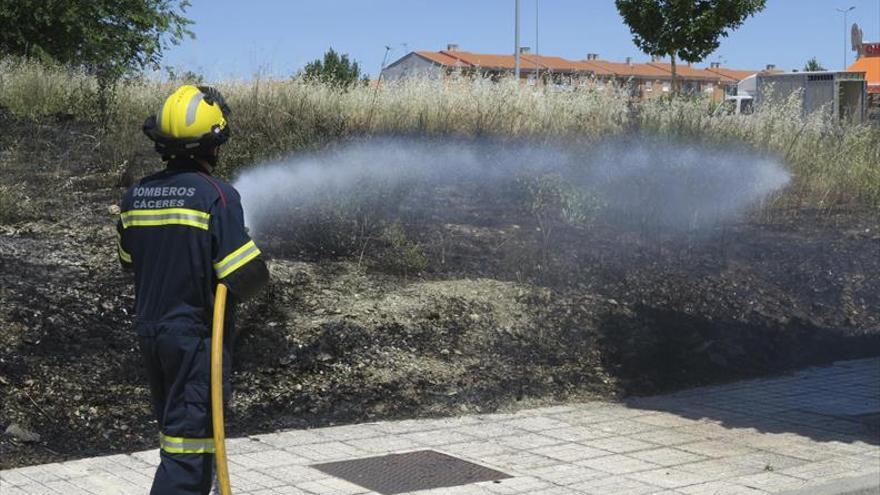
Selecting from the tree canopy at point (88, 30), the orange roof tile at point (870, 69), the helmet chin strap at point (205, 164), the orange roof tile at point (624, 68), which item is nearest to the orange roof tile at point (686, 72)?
the orange roof tile at point (624, 68)

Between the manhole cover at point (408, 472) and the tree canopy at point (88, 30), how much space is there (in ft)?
41.1

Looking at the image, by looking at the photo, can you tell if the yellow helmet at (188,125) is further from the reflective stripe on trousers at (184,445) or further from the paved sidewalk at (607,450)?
the paved sidewalk at (607,450)

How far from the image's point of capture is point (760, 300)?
9.75 meters

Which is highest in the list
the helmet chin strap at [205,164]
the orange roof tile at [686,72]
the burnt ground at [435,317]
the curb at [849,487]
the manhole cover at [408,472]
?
the orange roof tile at [686,72]

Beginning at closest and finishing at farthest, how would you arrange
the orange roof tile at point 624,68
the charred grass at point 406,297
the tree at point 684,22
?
the charred grass at point 406,297, the tree at point 684,22, the orange roof tile at point 624,68

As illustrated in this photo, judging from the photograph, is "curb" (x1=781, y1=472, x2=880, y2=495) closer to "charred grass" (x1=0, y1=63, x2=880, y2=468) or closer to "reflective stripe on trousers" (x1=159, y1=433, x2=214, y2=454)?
"charred grass" (x1=0, y1=63, x2=880, y2=468)

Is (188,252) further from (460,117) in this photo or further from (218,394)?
(460,117)

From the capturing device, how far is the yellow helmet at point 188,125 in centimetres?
409

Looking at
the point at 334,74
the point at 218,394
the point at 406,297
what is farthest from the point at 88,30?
the point at 218,394

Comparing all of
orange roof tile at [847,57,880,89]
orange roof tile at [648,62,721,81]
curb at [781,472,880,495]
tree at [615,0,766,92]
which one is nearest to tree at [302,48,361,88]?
tree at [615,0,766,92]

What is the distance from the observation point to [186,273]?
13.3 ft

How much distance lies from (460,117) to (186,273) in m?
8.67

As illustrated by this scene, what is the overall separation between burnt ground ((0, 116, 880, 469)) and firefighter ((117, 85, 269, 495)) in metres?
2.29

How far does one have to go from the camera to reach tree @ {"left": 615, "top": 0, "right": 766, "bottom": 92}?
694 inches
